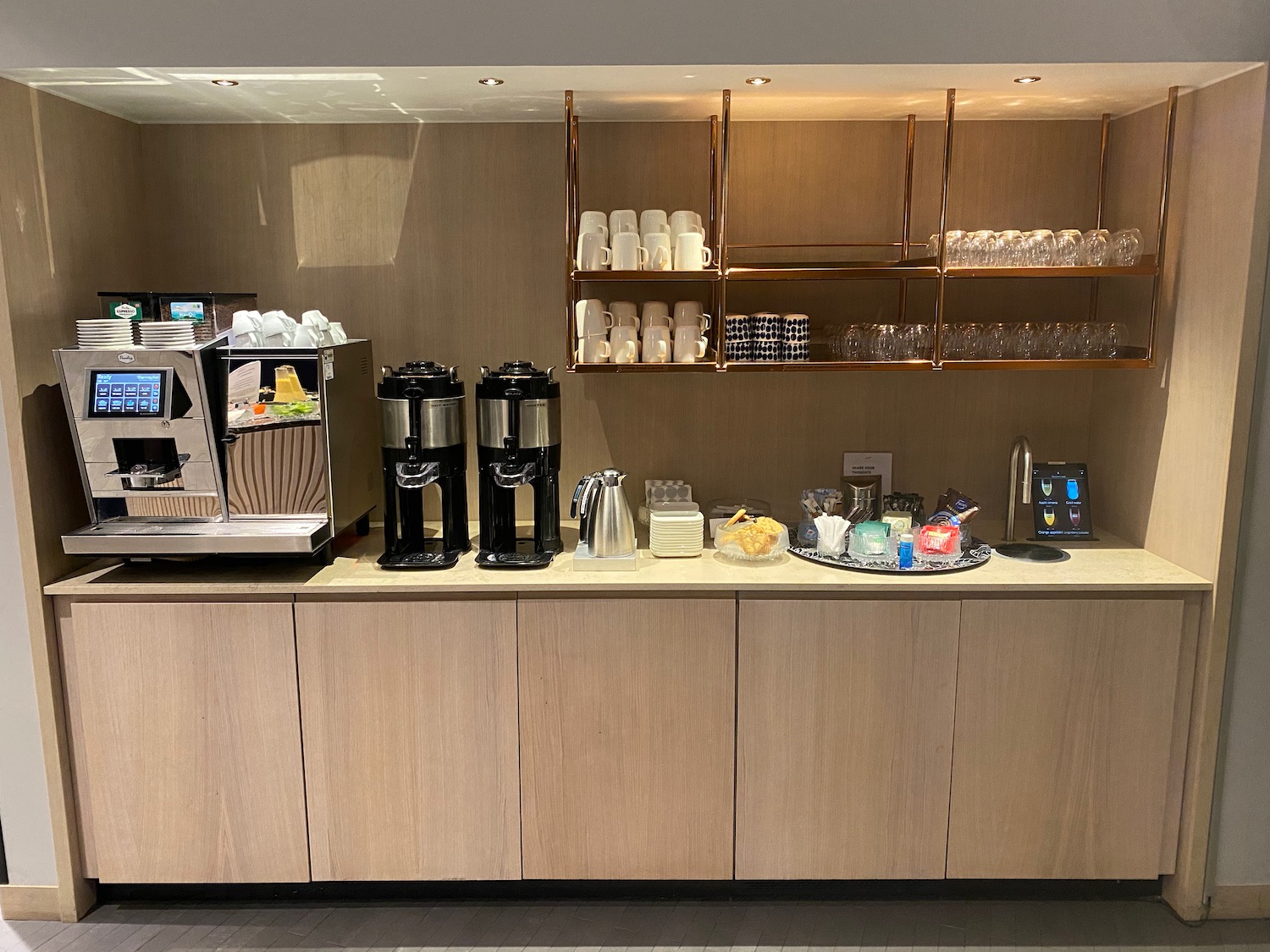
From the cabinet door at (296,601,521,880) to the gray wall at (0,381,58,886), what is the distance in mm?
676

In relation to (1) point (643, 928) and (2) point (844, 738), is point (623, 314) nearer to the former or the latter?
(2) point (844, 738)

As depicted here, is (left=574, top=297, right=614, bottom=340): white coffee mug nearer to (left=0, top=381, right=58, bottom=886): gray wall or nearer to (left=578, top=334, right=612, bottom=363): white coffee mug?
(left=578, top=334, right=612, bottom=363): white coffee mug

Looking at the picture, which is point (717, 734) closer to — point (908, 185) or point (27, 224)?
point (908, 185)

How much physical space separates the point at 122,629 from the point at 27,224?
38.2 inches

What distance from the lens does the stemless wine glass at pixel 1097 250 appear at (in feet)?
7.91

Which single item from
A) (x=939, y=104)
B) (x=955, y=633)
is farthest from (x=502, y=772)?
(x=939, y=104)

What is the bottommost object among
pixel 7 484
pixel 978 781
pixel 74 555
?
pixel 978 781

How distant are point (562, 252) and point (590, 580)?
3.39 feet

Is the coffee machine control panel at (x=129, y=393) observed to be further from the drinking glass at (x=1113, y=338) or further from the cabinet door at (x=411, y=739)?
the drinking glass at (x=1113, y=338)

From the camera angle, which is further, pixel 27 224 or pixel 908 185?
pixel 908 185

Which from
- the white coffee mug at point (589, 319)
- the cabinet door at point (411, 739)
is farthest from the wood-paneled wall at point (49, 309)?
the white coffee mug at point (589, 319)

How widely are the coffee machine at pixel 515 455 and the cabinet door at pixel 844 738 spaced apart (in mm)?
590

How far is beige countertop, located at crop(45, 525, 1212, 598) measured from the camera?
227 cm

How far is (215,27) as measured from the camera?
2.05 metres
